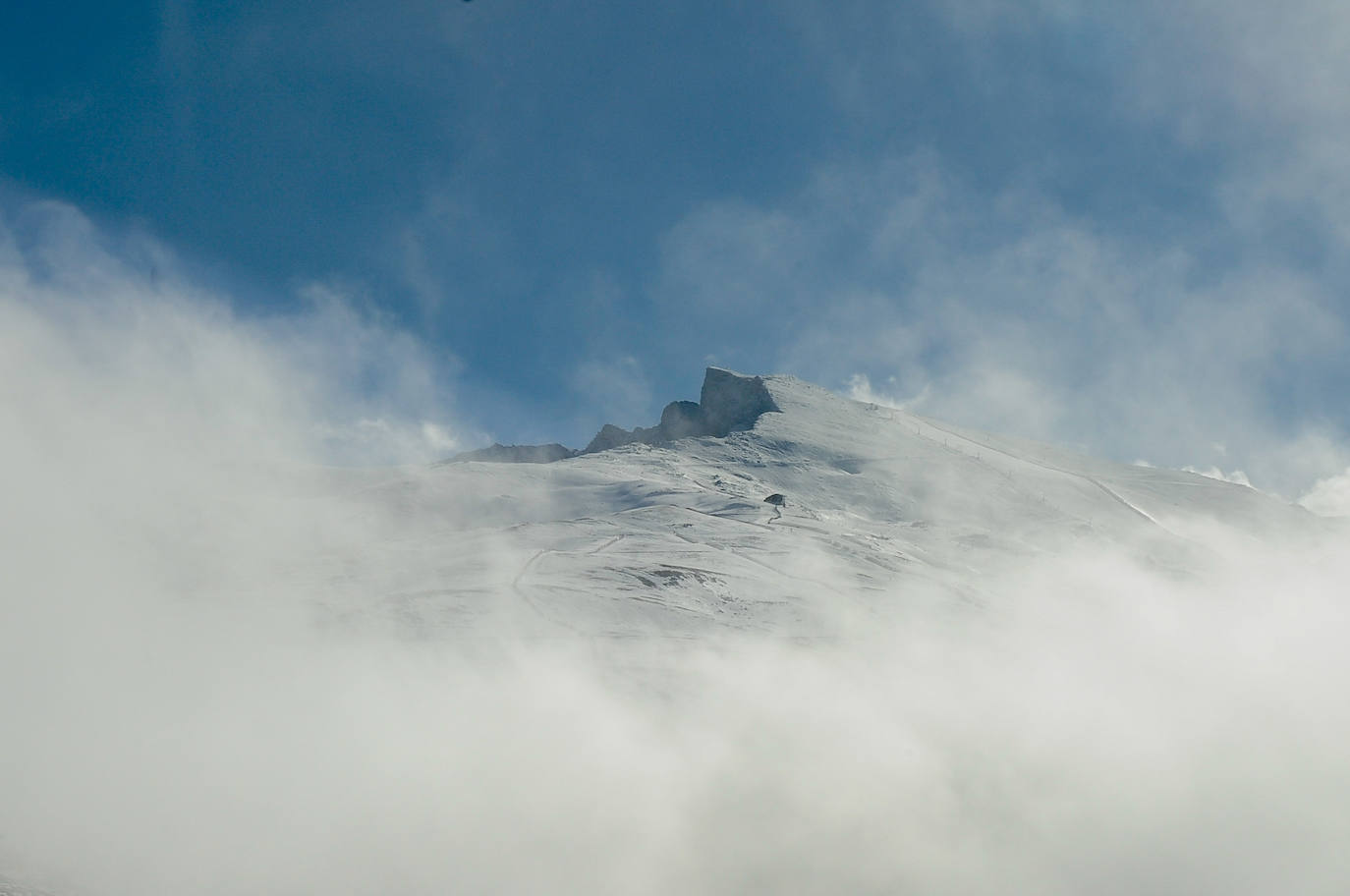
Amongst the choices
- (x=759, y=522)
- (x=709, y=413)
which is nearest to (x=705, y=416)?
(x=709, y=413)

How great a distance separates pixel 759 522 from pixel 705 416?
137 ft

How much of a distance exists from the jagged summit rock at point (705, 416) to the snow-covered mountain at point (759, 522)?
0.66 feet

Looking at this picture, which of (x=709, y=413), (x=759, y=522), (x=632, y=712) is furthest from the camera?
(x=709, y=413)

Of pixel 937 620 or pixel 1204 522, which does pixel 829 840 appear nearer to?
pixel 937 620

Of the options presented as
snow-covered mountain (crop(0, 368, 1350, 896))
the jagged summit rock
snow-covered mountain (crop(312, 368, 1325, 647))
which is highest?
the jagged summit rock

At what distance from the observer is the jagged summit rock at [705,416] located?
91.1 meters

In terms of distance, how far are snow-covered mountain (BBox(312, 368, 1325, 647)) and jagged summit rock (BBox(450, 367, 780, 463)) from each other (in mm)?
201

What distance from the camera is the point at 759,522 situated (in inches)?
2132

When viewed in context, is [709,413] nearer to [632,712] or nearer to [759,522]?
[759,522]

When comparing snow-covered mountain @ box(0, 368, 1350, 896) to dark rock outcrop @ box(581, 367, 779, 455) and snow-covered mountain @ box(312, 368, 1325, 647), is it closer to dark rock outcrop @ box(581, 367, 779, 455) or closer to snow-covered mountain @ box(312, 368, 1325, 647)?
snow-covered mountain @ box(312, 368, 1325, 647)

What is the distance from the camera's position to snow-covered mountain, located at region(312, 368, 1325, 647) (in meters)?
36.9

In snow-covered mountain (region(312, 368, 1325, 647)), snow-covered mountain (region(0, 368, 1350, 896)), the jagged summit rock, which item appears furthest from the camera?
the jagged summit rock

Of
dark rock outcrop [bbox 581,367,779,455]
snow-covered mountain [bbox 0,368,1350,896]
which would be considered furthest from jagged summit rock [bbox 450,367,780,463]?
snow-covered mountain [bbox 0,368,1350,896]

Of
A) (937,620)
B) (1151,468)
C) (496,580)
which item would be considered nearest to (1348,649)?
(937,620)
